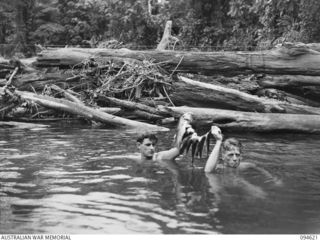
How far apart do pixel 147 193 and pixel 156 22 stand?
60.8ft

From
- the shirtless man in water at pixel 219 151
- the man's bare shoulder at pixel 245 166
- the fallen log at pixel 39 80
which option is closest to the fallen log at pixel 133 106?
the fallen log at pixel 39 80

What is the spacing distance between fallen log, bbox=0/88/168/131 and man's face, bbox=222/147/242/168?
180 inches

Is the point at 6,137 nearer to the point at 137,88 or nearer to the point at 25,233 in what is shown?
the point at 137,88

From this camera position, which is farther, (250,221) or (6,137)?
(6,137)

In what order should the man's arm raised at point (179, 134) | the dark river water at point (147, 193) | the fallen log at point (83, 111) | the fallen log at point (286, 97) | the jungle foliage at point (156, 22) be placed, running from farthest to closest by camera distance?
1. the jungle foliage at point (156, 22)
2. the fallen log at point (286, 97)
3. the fallen log at point (83, 111)
4. the man's arm raised at point (179, 134)
5. the dark river water at point (147, 193)

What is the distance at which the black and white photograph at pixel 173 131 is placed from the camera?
5.29 metres

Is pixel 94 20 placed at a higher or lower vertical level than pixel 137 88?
higher

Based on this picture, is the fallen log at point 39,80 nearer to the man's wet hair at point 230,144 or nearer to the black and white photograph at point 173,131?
the black and white photograph at point 173,131

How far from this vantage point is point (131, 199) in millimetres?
6004

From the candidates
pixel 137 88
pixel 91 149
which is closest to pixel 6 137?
pixel 91 149

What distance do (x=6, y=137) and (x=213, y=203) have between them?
6.99m

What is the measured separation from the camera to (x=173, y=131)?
1200 centimetres

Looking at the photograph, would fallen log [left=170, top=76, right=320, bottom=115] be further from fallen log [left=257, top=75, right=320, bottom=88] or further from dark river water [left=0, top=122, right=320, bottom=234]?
dark river water [left=0, top=122, right=320, bottom=234]

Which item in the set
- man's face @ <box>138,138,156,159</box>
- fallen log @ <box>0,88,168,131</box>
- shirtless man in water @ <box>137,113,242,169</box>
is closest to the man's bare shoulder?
shirtless man in water @ <box>137,113,242,169</box>
